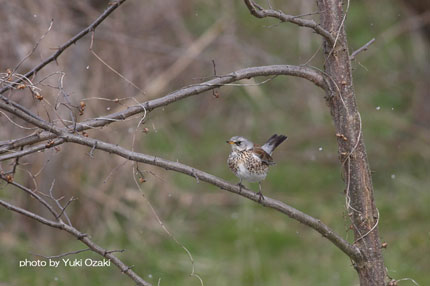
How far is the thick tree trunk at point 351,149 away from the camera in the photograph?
3059 millimetres

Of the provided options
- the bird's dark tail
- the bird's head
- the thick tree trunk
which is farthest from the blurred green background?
the thick tree trunk

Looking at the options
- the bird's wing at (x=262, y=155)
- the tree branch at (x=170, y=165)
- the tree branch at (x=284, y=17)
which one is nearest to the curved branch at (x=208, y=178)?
the tree branch at (x=170, y=165)

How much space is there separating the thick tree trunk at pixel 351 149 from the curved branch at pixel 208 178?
0.08 m

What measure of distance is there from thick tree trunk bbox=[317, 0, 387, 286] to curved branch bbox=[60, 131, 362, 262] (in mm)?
79

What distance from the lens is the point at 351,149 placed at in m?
3.06

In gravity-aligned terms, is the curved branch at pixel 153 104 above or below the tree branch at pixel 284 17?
below

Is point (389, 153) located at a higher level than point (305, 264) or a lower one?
higher

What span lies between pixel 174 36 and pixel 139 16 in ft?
1.85

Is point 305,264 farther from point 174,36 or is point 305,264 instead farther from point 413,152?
point 174,36

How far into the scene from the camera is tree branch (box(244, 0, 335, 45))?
9.06ft

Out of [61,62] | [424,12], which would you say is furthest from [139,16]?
[424,12]

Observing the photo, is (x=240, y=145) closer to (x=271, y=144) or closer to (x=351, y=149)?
(x=271, y=144)

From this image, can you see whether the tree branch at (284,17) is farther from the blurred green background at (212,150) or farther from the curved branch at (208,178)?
the blurred green background at (212,150)

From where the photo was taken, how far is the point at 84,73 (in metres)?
7.03
